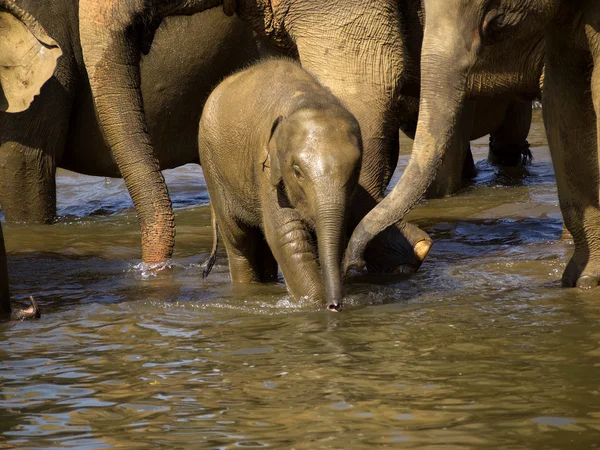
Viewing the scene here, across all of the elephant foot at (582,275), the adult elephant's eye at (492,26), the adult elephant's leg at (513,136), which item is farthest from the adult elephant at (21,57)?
the adult elephant's leg at (513,136)

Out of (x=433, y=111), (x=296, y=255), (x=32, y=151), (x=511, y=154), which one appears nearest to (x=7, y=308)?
(x=296, y=255)

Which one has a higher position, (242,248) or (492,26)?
(492,26)

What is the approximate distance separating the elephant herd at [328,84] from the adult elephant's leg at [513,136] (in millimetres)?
2227

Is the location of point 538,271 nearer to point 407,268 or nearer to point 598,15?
point 407,268

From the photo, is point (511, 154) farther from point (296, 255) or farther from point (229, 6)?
point (296, 255)

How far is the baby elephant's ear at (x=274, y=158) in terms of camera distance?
6027 mm

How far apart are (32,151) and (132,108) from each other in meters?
1.91

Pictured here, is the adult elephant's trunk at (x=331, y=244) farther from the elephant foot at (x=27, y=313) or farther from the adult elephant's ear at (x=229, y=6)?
the adult elephant's ear at (x=229, y=6)

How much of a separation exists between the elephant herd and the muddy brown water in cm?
33

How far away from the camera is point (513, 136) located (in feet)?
39.1

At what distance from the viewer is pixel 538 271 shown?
6.80 m

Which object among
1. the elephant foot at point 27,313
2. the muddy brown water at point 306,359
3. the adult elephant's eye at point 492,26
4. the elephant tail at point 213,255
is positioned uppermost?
the adult elephant's eye at point 492,26

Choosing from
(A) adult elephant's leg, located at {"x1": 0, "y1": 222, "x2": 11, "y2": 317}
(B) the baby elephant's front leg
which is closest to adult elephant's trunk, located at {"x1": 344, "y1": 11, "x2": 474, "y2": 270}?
(B) the baby elephant's front leg

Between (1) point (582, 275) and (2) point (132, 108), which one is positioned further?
(2) point (132, 108)
